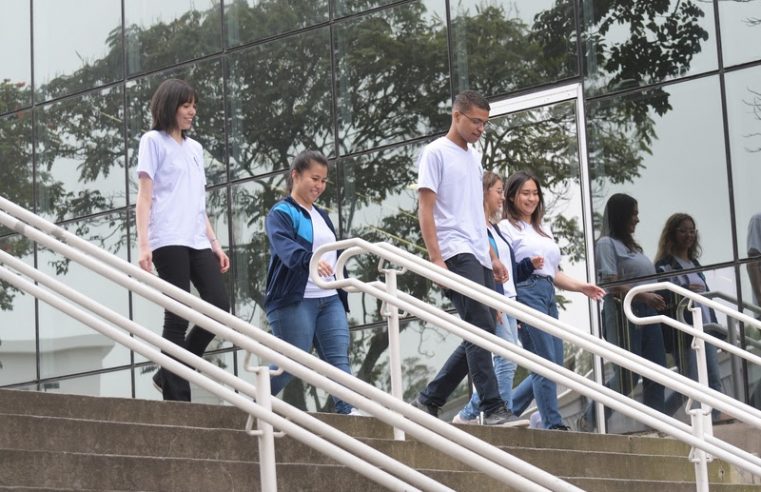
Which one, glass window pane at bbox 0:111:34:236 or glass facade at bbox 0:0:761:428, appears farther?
glass window pane at bbox 0:111:34:236

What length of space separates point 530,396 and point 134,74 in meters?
7.30

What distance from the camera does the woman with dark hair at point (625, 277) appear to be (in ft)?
36.4

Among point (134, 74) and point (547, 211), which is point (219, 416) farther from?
point (134, 74)

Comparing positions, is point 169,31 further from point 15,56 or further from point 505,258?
point 505,258

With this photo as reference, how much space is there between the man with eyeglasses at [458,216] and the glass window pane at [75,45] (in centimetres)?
777

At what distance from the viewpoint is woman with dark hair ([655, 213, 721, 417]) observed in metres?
11.0

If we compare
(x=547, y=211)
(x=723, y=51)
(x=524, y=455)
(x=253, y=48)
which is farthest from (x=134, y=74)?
(x=524, y=455)

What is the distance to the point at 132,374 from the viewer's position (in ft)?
48.3

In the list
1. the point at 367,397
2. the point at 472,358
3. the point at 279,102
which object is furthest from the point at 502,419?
the point at 279,102

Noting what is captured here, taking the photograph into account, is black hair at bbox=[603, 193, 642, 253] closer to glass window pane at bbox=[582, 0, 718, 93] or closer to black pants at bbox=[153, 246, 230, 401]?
glass window pane at bbox=[582, 0, 718, 93]

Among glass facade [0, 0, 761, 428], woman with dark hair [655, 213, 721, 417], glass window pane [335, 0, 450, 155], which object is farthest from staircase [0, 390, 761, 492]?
glass window pane [335, 0, 450, 155]

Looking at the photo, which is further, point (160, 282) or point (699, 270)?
point (699, 270)

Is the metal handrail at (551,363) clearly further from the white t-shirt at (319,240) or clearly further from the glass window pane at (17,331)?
the glass window pane at (17,331)

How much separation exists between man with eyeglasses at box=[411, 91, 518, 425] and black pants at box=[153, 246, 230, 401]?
1.10 metres
